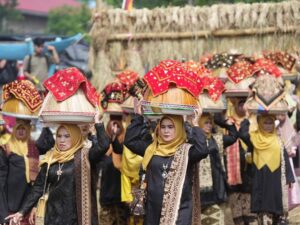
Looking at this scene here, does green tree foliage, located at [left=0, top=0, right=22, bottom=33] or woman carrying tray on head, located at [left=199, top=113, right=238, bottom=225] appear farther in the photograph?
green tree foliage, located at [left=0, top=0, right=22, bottom=33]

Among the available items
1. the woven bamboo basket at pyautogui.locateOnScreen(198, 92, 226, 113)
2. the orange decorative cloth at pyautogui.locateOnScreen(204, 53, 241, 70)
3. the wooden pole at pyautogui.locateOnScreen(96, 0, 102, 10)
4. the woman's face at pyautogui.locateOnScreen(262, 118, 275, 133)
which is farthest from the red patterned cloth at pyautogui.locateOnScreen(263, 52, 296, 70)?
the wooden pole at pyautogui.locateOnScreen(96, 0, 102, 10)

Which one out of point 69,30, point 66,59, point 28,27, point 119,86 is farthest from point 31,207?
point 28,27

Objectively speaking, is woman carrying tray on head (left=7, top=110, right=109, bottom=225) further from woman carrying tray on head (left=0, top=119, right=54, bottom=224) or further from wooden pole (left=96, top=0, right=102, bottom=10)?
wooden pole (left=96, top=0, right=102, bottom=10)

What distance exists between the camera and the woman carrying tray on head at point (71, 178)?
7645mm

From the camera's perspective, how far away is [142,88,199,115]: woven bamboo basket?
7.47 meters

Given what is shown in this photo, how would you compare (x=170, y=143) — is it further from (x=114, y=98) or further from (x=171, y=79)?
(x=114, y=98)

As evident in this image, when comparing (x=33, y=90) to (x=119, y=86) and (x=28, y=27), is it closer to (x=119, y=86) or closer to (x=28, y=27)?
(x=119, y=86)

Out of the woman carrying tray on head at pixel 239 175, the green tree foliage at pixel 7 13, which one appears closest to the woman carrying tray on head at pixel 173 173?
the woman carrying tray on head at pixel 239 175

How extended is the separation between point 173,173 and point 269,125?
128 inches

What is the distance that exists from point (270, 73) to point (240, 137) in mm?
1265

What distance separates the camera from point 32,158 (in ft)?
32.5

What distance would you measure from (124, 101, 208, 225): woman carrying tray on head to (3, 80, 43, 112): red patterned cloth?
2.25 m

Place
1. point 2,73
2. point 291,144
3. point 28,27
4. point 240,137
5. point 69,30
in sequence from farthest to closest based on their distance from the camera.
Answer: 1. point 28,27
2. point 69,30
3. point 2,73
4. point 291,144
5. point 240,137

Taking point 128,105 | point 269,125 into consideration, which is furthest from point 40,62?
point 269,125
